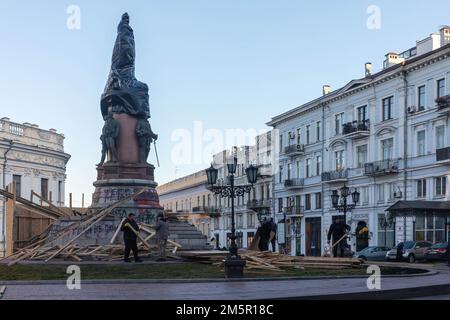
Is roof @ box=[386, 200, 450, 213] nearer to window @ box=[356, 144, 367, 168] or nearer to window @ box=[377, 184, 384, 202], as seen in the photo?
window @ box=[377, 184, 384, 202]

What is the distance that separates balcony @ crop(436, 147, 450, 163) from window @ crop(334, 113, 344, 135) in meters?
13.5

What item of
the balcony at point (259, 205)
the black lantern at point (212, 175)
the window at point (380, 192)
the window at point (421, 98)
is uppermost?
the window at point (421, 98)

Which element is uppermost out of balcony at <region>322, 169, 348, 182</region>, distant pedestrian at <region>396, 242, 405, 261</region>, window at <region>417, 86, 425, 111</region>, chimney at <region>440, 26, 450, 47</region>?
chimney at <region>440, 26, 450, 47</region>

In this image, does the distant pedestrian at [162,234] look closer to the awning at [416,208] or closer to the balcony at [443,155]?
the awning at [416,208]

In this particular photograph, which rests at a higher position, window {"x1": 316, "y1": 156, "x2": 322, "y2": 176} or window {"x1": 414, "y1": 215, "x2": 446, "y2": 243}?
window {"x1": 316, "y1": 156, "x2": 322, "y2": 176}

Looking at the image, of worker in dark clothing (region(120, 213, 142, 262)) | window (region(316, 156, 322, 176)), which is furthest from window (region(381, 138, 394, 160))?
worker in dark clothing (region(120, 213, 142, 262))

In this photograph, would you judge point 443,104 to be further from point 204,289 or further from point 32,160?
point 204,289

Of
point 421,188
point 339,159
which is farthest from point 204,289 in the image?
point 339,159

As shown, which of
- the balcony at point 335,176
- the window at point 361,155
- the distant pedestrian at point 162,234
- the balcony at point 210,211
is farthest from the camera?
the balcony at point 210,211

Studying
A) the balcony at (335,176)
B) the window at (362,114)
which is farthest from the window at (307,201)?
the window at (362,114)

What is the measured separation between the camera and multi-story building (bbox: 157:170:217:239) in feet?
282

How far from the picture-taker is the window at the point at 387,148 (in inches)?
1992

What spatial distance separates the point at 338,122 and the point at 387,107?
24.3 ft

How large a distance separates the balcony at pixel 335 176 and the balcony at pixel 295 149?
486 centimetres
